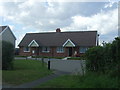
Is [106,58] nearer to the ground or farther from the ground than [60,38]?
nearer to the ground

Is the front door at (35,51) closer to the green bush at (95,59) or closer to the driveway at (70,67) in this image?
the driveway at (70,67)

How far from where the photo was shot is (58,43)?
155 ft

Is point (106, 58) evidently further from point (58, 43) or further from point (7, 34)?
point (7, 34)

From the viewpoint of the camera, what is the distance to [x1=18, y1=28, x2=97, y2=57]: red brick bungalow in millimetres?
45312

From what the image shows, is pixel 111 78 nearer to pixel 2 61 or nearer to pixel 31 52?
pixel 2 61

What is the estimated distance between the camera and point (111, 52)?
10508 mm


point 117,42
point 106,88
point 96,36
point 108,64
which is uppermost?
point 96,36

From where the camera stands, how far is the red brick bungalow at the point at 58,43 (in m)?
45.3

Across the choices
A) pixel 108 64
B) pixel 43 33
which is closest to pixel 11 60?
pixel 108 64

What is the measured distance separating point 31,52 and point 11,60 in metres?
32.5

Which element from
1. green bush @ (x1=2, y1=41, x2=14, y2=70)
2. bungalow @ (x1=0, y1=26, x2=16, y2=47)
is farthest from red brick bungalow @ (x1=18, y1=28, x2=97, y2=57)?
green bush @ (x1=2, y1=41, x2=14, y2=70)

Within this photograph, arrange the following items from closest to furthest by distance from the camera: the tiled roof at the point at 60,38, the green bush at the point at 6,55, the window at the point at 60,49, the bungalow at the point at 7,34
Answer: the green bush at the point at 6,55 < the bungalow at the point at 7,34 < the tiled roof at the point at 60,38 < the window at the point at 60,49

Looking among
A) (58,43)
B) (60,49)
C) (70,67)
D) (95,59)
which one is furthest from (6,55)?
(58,43)

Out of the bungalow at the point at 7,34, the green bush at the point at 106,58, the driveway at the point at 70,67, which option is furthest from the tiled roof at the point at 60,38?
the green bush at the point at 106,58
